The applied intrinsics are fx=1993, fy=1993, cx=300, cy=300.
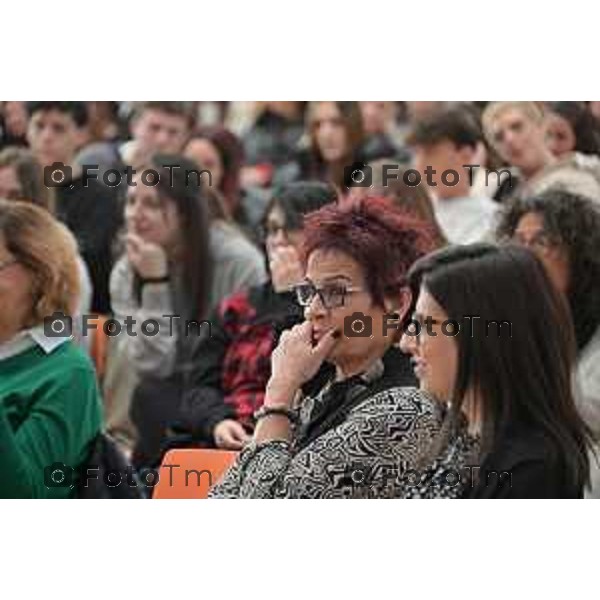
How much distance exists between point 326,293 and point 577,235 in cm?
57

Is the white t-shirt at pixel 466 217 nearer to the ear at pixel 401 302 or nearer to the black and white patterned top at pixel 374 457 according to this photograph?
the ear at pixel 401 302

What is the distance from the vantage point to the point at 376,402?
13.1 feet

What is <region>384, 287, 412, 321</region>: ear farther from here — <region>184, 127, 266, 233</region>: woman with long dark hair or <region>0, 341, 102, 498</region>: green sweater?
<region>0, 341, 102, 498</region>: green sweater

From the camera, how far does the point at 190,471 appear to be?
4.26 meters

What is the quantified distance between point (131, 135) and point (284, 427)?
3.68ft

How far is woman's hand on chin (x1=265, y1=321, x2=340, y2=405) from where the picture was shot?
4102 millimetres

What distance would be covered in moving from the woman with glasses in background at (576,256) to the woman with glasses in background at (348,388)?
0.26 metres

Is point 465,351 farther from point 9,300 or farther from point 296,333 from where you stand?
point 9,300

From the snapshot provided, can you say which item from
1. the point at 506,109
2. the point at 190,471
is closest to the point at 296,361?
the point at 190,471

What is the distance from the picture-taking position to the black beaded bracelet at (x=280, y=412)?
406cm

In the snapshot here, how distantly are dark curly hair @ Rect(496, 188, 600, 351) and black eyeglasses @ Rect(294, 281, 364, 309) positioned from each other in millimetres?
367

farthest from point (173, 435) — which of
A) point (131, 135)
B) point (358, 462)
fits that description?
point (131, 135)

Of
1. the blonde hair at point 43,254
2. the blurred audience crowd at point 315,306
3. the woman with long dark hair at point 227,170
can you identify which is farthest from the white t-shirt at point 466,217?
the blonde hair at point 43,254

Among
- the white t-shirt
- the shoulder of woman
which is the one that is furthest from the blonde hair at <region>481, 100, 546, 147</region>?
the shoulder of woman
